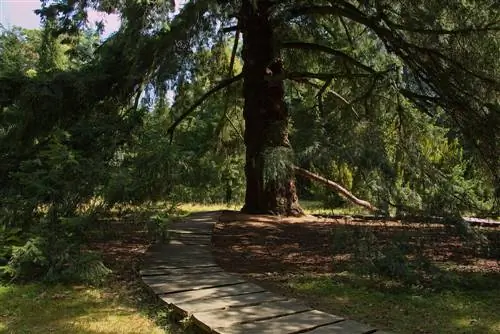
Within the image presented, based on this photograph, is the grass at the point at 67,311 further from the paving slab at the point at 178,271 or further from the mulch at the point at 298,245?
the mulch at the point at 298,245

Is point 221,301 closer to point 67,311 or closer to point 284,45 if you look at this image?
point 67,311

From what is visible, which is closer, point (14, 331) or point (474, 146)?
point (14, 331)

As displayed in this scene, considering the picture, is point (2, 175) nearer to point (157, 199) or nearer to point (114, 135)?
point (114, 135)

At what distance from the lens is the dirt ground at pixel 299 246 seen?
635 cm

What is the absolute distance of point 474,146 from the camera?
7.77m

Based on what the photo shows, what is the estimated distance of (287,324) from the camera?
13.8 ft

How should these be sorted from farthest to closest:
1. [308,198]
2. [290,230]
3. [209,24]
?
[308,198] < [290,230] < [209,24]

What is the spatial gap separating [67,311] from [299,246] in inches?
146

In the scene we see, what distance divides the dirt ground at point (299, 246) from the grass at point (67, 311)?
1.58 metres

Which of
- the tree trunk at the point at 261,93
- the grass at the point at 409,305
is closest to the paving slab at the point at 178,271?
the grass at the point at 409,305

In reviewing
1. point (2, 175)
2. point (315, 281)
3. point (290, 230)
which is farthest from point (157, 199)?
point (290, 230)

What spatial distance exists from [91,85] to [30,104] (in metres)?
0.91

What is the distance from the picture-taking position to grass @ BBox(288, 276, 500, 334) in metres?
4.42

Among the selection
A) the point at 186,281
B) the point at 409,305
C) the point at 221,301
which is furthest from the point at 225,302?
the point at 409,305
